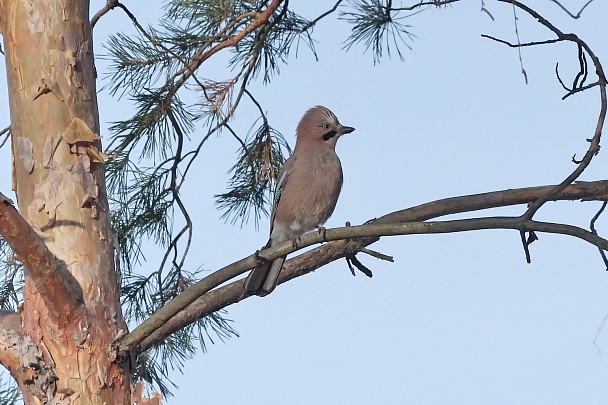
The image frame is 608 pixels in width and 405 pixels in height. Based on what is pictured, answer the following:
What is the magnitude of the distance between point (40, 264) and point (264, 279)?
1004 millimetres

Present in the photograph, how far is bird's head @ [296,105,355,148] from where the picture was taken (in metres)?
4.32

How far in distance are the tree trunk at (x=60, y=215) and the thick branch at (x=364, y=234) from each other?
0.13 m

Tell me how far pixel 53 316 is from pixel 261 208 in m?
1.68

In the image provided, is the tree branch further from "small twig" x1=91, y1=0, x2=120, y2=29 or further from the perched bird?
the perched bird

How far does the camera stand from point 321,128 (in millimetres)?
4352

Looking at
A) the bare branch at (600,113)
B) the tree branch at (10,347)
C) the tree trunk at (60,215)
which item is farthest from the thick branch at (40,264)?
the bare branch at (600,113)

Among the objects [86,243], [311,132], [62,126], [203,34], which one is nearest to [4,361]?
[86,243]

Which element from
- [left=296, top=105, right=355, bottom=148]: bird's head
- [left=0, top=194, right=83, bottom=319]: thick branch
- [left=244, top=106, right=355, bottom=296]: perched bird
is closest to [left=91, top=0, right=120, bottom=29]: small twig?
[left=0, top=194, right=83, bottom=319]: thick branch

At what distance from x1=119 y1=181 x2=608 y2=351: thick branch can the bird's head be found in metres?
1.09

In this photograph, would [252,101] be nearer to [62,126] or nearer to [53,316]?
[62,126]

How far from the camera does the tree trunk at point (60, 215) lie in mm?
2555

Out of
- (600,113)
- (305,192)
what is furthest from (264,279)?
(600,113)

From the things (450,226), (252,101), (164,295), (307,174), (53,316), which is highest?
(252,101)

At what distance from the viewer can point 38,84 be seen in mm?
2744
